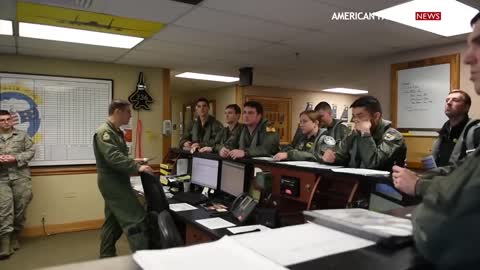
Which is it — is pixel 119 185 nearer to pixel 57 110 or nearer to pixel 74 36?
pixel 74 36

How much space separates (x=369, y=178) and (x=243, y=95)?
5527 millimetres

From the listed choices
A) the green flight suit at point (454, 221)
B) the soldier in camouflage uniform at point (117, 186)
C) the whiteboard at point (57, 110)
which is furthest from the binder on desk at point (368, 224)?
the whiteboard at point (57, 110)

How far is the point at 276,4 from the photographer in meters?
2.36

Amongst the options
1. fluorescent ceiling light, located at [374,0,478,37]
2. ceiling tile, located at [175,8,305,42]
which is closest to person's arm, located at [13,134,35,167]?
ceiling tile, located at [175,8,305,42]

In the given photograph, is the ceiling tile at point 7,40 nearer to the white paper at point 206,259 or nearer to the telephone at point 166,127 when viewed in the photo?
the telephone at point 166,127

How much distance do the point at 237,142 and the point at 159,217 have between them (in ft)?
4.77

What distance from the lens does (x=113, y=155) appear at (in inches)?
115

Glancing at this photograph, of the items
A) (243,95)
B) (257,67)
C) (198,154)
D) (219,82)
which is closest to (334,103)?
(243,95)

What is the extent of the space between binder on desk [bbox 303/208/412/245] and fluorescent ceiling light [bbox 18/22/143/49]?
10.1 feet

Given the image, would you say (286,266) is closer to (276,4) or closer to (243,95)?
(276,4)

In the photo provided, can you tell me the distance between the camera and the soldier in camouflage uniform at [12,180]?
3.62 m

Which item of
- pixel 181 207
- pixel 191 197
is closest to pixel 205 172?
pixel 191 197

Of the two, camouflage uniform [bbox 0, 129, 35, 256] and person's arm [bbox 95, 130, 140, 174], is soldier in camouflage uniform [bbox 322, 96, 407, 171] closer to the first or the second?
person's arm [bbox 95, 130, 140, 174]

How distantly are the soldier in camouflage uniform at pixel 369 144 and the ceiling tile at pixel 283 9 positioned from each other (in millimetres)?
763
